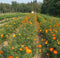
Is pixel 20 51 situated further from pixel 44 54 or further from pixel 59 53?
pixel 44 54

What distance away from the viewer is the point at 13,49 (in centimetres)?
165

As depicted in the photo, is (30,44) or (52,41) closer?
(30,44)

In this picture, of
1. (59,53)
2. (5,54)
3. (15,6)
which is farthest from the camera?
(15,6)

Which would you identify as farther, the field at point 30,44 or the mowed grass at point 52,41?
the mowed grass at point 52,41

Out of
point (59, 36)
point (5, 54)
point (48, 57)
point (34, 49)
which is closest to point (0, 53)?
point (5, 54)

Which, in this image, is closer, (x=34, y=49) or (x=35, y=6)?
(x=34, y=49)

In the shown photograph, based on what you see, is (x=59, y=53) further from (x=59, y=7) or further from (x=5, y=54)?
(x=59, y=7)

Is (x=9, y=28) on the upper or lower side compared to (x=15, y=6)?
lower

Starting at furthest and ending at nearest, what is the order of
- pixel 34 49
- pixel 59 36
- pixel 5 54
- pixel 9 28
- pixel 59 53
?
pixel 9 28 → pixel 59 36 → pixel 34 49 → pixel 59 53 → pixel 5 54

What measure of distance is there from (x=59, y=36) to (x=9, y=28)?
326cm

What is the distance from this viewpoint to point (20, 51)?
1.67 m

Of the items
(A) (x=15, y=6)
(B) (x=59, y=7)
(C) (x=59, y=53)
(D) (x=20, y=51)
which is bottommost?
(C) (x=59, y=53)

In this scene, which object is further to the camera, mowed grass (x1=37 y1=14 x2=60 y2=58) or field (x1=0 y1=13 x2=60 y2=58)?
mowed grass (x1=37 y1=14 x2=60 y2=58)

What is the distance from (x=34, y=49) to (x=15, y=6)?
5227 centimetres
